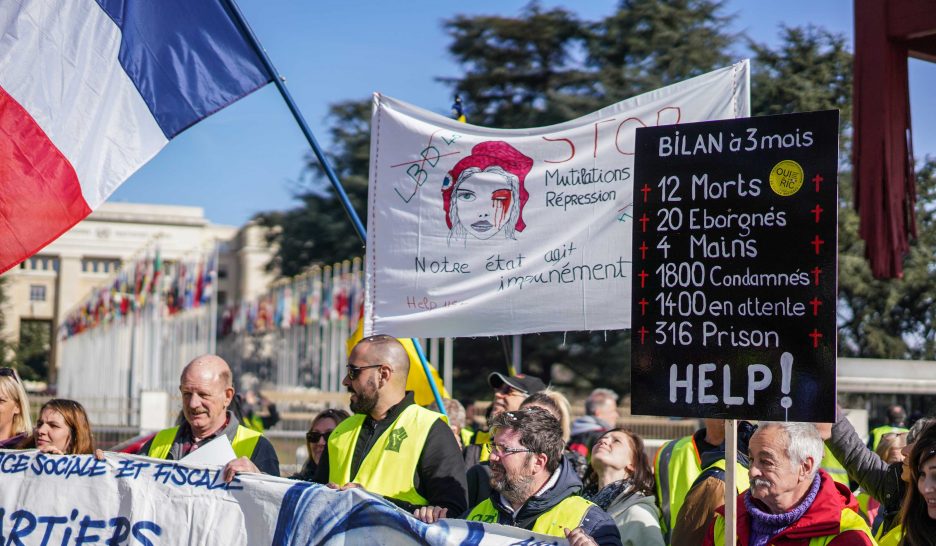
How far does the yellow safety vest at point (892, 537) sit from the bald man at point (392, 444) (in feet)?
5.15

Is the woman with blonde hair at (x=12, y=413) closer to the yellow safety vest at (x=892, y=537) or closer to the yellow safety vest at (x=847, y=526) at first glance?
the yellow safety vest at (x=847, y=526)

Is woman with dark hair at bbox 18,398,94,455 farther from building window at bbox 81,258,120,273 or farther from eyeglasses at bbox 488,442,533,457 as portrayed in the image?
building window at bbox 81,258,120,273

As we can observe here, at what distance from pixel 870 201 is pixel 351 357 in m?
6.76

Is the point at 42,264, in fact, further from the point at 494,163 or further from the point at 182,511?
the point at 182,511

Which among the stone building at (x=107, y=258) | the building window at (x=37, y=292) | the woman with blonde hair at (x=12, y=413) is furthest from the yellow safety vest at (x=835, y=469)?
the building window at (x=37, y=292)

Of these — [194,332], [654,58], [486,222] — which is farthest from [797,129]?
[194,332]

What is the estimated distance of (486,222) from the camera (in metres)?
6.29

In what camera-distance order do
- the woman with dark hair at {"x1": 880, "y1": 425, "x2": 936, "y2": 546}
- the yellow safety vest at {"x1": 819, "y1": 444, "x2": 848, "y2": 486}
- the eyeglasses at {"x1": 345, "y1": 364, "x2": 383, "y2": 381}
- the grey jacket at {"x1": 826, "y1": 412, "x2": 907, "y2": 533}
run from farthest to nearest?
1. the yellow safety vest at {"x1": 819, "y1": 444, "x2": 848, "y2": 486}
2. the eyeglasses at {"x1": 345, "y1": 364, "x2": 383, "y2": 381}
3. the grey jacket at {"x1": 826, "y1": 412, "x2": 907, "y2": 533}
4. the woman with dark hair at {"x1": 880, "y1": 425, "x2": 936, "y2": 546}

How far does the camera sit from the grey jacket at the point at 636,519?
4.75 m

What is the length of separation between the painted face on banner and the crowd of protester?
3.15ft

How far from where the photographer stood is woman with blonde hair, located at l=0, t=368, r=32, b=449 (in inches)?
230

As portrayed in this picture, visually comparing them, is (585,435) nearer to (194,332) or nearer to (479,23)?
(479,23)

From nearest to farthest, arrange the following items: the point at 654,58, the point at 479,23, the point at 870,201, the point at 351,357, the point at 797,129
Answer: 1. the point at 797,129
2. the point at 351,357
3. the point at 870,201
4. the point at 654,58
5. the point at 479,23

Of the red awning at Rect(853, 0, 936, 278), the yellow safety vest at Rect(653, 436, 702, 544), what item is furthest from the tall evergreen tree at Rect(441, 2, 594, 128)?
the yellow safety vest at Rect(653, 436, 702, 544)
